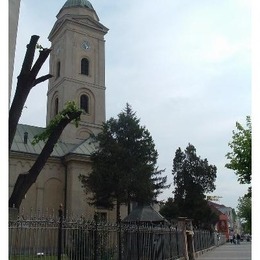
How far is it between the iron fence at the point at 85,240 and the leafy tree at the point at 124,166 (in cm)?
983

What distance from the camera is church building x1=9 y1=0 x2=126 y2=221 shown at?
33.8 m

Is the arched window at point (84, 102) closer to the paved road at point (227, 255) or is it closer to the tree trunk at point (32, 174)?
the paved road at point (227, 255)

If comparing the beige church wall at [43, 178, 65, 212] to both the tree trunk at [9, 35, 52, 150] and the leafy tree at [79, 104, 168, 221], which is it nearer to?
the leafy tree at [79, 104, 168, 221]

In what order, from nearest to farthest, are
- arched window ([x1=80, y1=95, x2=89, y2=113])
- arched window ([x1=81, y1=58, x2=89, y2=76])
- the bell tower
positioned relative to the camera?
the bell tower
arched window ([x1=80, y1=95, x2=89, y2=113])
arched window ([x1=81, y1=58, x2=89, y2=76])

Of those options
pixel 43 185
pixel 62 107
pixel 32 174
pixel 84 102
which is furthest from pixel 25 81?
pixel 84 102

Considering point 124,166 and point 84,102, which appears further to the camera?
point 84,102

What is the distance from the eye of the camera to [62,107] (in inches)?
1574

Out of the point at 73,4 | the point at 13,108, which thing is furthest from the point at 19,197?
the point at 73,4

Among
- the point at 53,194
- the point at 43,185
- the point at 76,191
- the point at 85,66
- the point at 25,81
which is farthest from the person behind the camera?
the point at 85,66

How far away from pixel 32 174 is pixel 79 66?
32.9 metres

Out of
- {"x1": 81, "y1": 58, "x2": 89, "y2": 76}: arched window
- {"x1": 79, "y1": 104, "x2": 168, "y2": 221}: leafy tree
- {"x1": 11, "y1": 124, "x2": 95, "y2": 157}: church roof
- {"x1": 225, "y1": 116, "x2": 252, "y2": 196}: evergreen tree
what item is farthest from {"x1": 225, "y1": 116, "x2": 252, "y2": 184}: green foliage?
{"x1": 81, "y1": 58, "x2": 89, "y2": 76}: arched window

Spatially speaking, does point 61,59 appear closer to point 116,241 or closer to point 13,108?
point 116,241

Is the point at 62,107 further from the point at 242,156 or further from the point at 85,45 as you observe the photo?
the point at 242,156

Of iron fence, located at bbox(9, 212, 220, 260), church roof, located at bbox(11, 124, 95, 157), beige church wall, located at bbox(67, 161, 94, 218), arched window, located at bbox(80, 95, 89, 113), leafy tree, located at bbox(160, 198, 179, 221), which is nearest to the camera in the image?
iron fence, located at bbox(9, 212, 220, 260)
